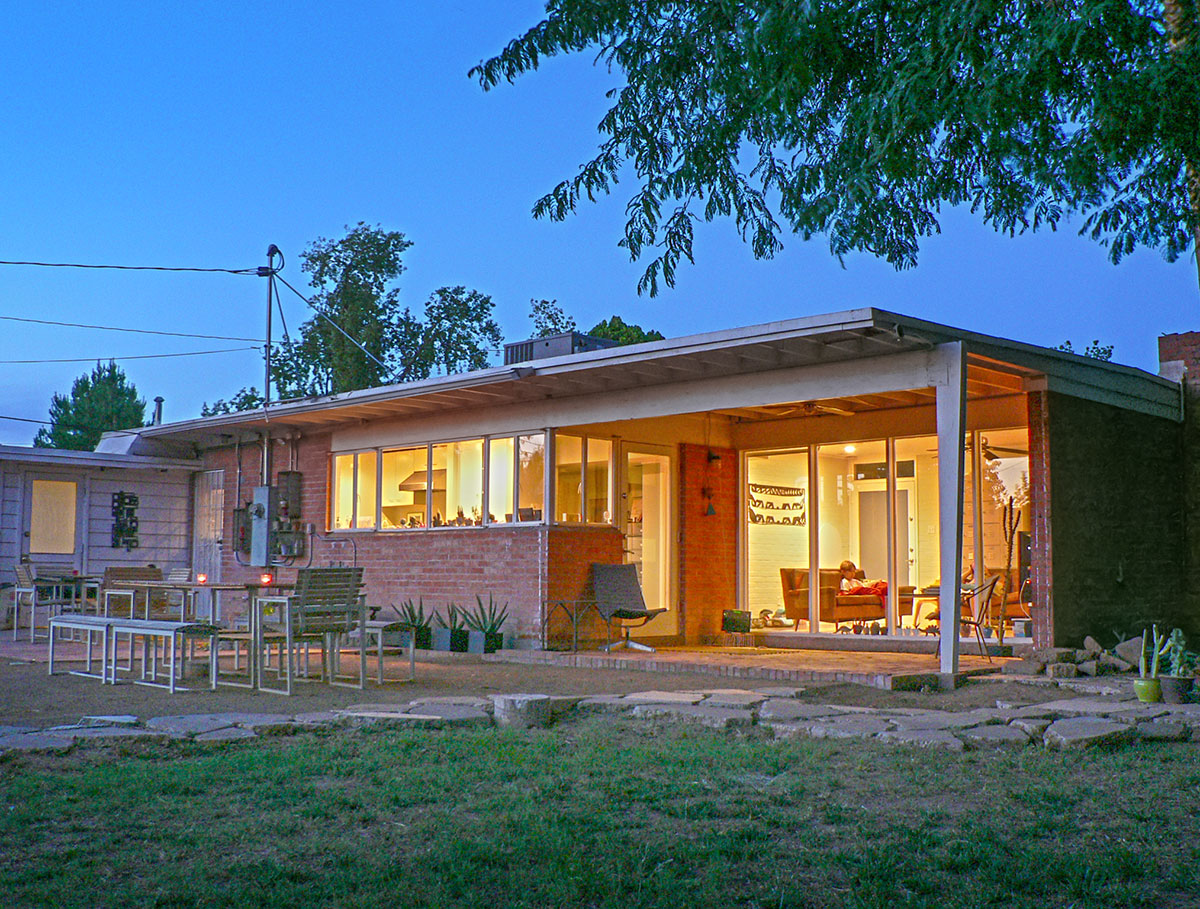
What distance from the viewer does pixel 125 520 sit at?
56.4ft

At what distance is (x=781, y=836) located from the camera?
3.87 m

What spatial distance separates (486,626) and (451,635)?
0.38 meters

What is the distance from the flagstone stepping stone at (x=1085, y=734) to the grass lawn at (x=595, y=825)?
0.14m

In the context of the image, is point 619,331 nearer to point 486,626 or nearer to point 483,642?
point 486,626

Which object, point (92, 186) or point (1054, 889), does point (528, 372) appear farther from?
point (92, 186)

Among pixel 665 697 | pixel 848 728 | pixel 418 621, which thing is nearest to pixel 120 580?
pixel 418 621

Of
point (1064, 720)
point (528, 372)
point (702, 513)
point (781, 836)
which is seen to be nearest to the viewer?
point (781, 836)

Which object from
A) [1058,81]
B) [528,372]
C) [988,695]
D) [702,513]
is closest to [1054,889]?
[1058,81]

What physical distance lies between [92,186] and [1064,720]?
150 feet

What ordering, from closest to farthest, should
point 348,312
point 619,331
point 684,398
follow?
point 684,398 < point 619,331 < point 348,312

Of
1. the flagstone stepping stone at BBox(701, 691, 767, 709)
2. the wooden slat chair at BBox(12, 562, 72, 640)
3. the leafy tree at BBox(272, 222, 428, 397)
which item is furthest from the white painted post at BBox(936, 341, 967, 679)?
Result: the leafy tree at BBox(272, 222, 428, 397)

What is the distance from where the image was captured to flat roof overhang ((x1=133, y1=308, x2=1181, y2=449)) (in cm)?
898

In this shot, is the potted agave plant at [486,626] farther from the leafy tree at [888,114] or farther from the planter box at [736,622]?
the leafy tree at [888,114]

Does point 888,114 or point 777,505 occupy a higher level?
point 888,114
